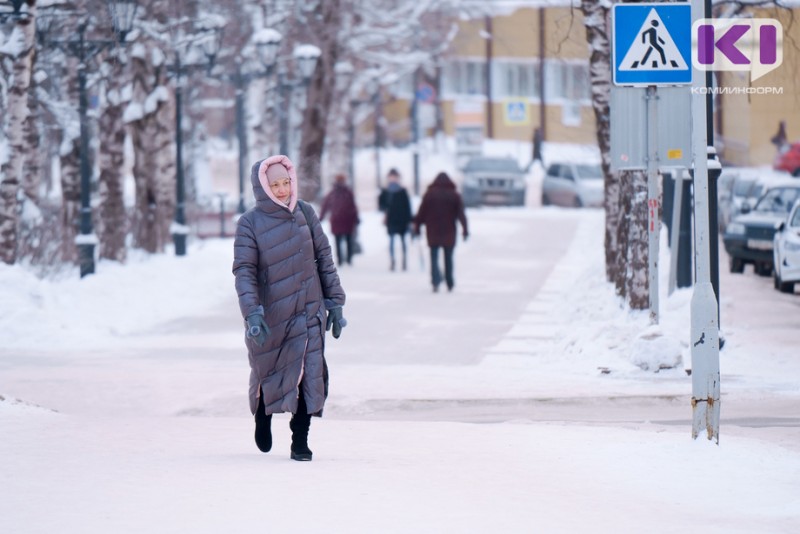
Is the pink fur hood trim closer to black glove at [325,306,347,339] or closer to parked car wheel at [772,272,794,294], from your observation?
black glove at [325,306,347,339]

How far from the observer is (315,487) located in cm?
861

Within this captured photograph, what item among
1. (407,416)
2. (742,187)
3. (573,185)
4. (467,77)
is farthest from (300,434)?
(467,77)

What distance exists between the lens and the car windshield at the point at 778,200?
29.8 meters

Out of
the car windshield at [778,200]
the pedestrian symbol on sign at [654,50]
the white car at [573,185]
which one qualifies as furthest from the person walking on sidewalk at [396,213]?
the white car at [573,185]

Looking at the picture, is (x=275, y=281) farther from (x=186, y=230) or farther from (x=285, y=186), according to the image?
(x=186, y=230)

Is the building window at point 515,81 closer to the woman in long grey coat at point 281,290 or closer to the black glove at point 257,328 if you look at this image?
the woman in long grey coat at point 281,290

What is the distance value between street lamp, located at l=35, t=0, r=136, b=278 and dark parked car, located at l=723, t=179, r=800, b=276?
10577 millimetres

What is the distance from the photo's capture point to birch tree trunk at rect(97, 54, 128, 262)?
1051 inches

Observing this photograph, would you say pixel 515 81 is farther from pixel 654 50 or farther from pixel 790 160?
pixel 654 50

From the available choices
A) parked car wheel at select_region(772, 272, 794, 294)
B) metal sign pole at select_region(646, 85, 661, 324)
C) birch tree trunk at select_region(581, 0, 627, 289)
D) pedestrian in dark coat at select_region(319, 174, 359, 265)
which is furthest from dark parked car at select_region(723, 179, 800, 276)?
metal sign pole at select_region(646, 85, 661, 324)

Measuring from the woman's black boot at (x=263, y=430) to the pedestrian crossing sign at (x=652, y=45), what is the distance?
380 centimetres

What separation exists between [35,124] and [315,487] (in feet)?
61.5

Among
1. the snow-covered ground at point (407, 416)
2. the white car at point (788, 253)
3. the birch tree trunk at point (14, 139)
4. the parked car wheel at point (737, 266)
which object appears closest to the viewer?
the snow-covered ground at point (407, 416)

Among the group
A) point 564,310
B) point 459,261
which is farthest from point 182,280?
point 459,261
